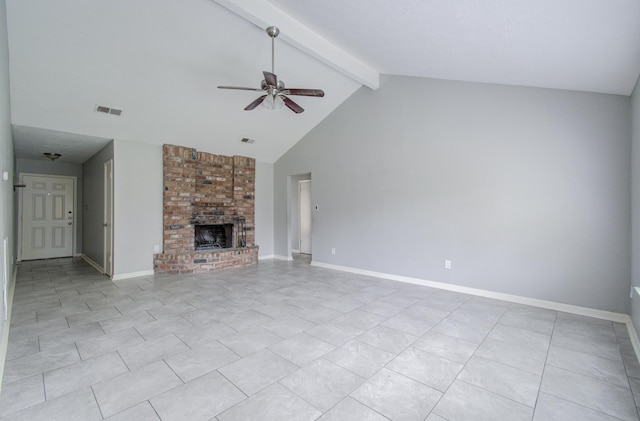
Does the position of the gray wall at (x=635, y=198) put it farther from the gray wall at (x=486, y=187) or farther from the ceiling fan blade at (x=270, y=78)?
the ceiling fan blade at (x=270, y=78)

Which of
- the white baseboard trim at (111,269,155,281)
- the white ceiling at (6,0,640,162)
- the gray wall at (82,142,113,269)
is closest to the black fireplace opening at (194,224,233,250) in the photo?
the white baseboard trim at (111,269,155,281)

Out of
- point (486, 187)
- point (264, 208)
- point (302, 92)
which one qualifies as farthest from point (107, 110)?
point (486, 187)

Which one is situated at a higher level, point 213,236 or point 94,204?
point 94,204

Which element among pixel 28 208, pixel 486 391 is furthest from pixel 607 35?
pixel 28 208

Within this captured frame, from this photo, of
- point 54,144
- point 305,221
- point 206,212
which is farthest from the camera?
point 305,221

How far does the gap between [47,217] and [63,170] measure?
1.19m

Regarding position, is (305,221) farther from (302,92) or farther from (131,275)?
(302,92)

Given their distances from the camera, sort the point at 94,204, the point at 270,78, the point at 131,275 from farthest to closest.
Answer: the point at 94,204, the point at 131,275, the point at 270,78

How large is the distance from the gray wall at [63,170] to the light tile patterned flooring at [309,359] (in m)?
4.14

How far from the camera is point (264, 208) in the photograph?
23.3 feet

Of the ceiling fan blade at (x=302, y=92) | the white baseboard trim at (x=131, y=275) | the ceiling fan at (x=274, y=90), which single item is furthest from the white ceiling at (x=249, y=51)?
the white baseboard trim at (x=131, y=275)

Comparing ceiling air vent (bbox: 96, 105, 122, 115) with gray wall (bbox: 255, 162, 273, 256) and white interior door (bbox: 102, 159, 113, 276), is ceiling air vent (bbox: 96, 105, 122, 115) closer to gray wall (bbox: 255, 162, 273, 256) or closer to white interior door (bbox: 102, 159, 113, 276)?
white interior door (bbox: 102, 159, 113, 276)

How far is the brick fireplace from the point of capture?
17.9ft

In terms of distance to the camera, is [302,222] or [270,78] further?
[302,222]
